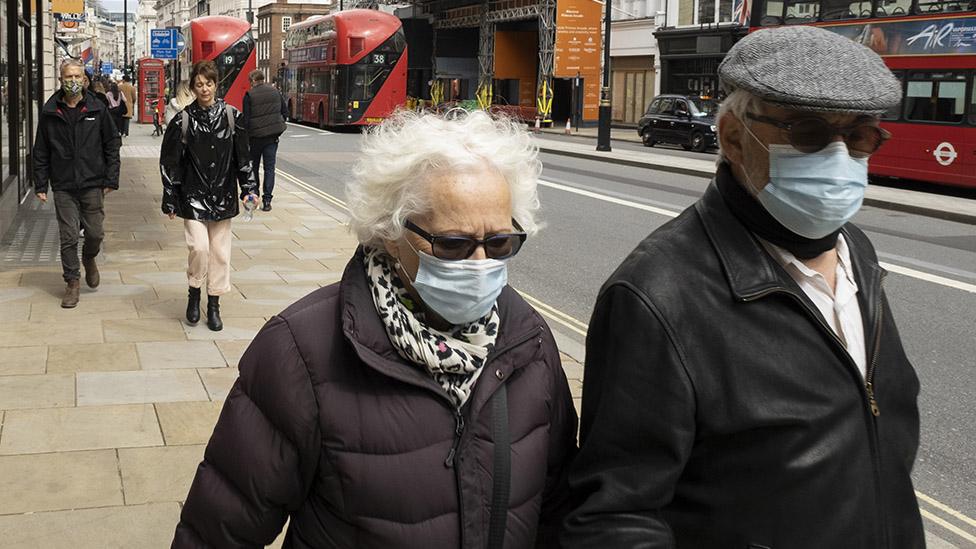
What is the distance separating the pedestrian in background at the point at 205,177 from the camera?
774cm

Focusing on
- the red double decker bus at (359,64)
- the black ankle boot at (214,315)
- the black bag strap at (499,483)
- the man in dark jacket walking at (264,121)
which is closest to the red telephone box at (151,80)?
the red double decker bus at (359,64)

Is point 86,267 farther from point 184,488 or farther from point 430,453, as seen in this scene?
point 430,453

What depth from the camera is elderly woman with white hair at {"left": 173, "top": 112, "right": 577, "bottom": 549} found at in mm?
2016

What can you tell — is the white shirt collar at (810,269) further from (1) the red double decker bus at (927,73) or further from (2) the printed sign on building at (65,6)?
(2) the printed sign on building at (65,6)

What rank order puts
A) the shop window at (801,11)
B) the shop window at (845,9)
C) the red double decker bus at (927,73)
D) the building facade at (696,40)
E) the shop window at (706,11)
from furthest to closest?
the shop window at (706,11), the building facade at (696,40), the shop window at (801,11), the shop window at (845,9), the red double decker bus at (927,73)

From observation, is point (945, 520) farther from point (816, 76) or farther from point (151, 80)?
point (151, 80)

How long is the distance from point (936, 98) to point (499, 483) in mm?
18473

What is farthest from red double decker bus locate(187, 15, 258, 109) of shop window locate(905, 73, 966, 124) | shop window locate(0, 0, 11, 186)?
shop window locate(905, 73, 966, 124)

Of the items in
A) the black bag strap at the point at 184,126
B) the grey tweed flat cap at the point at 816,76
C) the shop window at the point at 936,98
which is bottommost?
the black bag strap at the point at 184,126

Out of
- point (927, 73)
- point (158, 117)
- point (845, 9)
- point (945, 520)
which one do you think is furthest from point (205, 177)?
point (158, 117)

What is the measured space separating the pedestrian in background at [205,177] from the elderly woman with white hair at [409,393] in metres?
5.74

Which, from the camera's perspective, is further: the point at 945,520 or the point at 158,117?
the point at 158,117

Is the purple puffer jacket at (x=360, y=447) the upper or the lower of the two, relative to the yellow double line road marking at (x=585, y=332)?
upper

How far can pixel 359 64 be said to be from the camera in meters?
35.7
